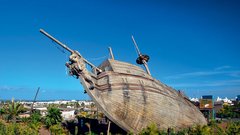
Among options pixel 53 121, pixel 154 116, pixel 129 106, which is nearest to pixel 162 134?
pixel 154 116

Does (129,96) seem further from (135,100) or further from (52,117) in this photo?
(52,117)

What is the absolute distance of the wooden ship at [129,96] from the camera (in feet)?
103

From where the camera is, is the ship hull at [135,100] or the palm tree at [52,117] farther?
the palm tree at [52,117]

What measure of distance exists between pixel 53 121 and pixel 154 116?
20878 mm

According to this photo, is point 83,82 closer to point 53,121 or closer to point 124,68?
point 124,68

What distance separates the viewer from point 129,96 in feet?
106

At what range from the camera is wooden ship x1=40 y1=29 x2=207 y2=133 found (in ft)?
103

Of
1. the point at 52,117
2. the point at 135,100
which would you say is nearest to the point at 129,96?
the point at 135,100

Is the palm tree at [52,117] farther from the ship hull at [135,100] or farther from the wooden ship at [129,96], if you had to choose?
the ship hull at [135,100]

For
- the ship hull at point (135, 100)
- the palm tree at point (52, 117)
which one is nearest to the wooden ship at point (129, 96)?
the ship hull at point (135, 100)

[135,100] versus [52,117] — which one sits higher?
[135,100]

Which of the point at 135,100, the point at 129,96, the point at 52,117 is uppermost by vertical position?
the point at 129,96

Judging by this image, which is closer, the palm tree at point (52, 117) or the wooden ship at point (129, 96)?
the wooden ship at point (129, 96)

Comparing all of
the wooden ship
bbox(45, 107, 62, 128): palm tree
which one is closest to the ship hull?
the wooden ship
